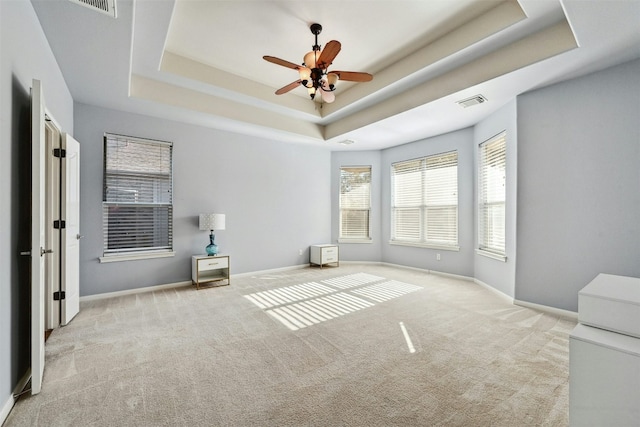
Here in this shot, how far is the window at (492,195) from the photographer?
4.28 meters

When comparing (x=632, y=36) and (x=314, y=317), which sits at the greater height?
(x=632, y=36)

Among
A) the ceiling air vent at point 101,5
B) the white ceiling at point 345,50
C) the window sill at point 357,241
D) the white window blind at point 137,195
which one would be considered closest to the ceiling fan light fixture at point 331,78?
the white ceiling at point 345,50

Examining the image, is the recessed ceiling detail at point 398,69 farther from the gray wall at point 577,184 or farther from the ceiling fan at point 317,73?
the gray wall at point 577,184

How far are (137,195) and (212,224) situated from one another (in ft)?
3.93

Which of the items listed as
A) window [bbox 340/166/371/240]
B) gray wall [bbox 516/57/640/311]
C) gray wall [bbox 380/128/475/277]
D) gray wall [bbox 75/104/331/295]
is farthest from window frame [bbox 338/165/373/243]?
gray wall [bbox 516/57/640/311]

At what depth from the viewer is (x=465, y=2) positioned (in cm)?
279

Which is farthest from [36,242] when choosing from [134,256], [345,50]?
[345,50]

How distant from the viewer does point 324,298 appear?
4066 millimetres

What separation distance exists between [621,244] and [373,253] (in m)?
4.28

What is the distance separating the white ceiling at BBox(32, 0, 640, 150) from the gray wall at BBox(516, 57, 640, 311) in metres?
0.29

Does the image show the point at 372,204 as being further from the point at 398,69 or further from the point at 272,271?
the point at 398,69

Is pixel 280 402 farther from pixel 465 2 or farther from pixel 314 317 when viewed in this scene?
pixel 465 2

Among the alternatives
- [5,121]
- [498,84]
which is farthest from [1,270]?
[498,84]

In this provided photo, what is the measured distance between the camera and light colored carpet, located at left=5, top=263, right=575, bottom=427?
172cm
